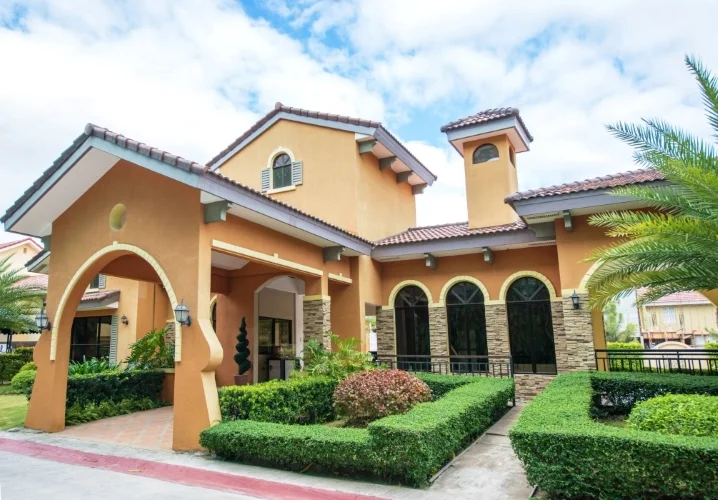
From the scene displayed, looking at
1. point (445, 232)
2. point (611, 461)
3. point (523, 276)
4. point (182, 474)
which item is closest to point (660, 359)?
point (523, 276)

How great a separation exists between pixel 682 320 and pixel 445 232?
135 ft

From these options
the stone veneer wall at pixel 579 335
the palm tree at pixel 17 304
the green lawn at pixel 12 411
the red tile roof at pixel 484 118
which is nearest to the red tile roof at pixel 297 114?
the red tile roof at pixel 484 118

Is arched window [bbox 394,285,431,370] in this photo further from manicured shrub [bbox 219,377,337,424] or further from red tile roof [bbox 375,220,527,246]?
manicured shrub [bbox 219,377,337,424]

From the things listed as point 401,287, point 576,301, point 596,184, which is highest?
point 596,184

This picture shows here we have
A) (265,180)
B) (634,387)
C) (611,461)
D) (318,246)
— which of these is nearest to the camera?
(611,461)

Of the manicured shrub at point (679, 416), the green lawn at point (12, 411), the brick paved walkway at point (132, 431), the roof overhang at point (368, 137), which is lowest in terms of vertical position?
the brick paved walkway at point (132, 431)

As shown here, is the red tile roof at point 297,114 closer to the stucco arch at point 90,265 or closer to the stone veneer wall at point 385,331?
the stone veneer wall at point 385,331

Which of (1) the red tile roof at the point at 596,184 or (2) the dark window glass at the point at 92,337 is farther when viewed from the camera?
(2) the dark window glass at the point at 92,337

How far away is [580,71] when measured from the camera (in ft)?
34.1

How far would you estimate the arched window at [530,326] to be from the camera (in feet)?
47.0

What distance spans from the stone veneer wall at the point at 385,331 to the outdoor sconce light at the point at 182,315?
832 cm

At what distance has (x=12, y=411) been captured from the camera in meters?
13.4

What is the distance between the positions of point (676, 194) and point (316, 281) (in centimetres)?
817

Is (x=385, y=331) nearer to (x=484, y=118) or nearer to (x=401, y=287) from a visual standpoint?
(x=401, y=287)
